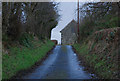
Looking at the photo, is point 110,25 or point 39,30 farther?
point 39,30

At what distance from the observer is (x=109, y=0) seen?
1153cm

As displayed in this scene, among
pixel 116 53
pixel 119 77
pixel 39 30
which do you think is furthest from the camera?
pixel 39 30

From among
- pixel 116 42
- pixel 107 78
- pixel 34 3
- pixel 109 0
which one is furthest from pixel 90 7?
pixel 34 3

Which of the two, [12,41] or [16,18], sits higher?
[16,18]

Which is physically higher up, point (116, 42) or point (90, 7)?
point (90, 7)

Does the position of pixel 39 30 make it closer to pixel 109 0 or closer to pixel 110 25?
pixel 110 25

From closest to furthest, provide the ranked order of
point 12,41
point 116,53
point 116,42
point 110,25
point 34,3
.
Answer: point 116,53
point 116,42
point 12,41
point 110,25
point 34,3

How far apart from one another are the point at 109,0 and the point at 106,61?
163 inches

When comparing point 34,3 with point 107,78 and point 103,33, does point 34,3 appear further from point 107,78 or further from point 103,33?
point 107,78

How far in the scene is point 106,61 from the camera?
33.9 ft

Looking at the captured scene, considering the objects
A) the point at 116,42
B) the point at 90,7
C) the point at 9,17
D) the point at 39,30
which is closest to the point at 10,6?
the point at 9,17

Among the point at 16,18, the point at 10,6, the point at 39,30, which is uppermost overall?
the point at 10,6

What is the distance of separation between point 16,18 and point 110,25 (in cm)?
1010

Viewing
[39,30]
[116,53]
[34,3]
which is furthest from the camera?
[39,30]
